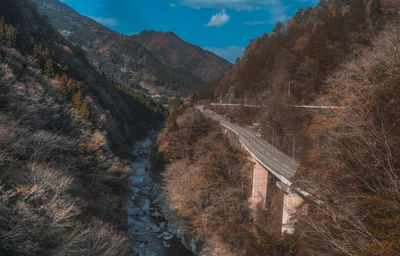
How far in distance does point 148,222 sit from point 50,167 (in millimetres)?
14049

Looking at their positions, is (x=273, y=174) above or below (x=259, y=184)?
above

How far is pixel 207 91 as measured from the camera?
94.2 m

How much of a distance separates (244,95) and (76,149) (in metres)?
40.9

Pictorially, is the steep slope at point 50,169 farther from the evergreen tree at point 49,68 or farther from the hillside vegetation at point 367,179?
the hillside vegetation at point 367,179

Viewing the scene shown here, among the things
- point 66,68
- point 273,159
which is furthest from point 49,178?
point 66,68

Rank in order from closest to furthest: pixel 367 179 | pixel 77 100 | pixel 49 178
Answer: pixel 367 179, pixel 49 178, pixel 77 100

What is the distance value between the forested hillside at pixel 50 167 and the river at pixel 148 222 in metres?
2.25

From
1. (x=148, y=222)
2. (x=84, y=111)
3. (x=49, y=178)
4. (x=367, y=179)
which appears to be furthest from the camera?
(x=84, y=111)

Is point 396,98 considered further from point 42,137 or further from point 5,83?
point 5,83

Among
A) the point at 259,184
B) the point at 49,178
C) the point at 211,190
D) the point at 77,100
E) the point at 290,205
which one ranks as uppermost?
the point at 77,100

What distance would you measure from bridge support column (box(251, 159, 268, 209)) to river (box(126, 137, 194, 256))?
29.3 ft

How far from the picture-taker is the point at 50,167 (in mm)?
21000

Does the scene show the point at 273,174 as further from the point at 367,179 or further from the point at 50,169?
the point at 50,169

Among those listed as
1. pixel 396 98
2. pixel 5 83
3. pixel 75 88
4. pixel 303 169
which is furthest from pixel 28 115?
pixel 396 98
